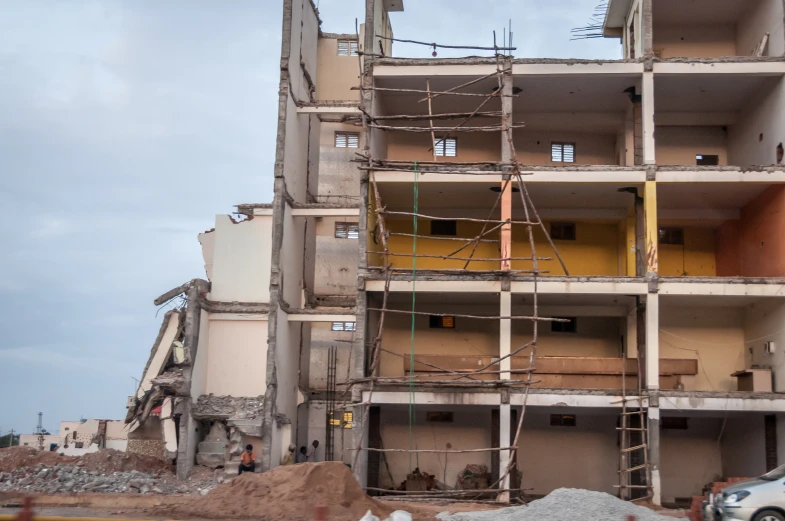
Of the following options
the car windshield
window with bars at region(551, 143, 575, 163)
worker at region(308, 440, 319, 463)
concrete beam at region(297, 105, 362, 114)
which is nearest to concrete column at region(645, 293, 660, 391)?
window with bars at region(551, 143, 575, 163)

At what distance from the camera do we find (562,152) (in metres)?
32.2

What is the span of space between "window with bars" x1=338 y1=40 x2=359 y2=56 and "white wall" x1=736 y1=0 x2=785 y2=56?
49.9 feet

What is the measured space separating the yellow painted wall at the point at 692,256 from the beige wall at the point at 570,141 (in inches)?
153

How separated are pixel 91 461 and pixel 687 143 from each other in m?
23.1

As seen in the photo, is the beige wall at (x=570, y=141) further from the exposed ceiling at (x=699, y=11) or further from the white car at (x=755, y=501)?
the white car at (x=755, y=501)

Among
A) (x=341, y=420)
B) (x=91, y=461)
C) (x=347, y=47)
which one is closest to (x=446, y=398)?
(x=341, y=420)

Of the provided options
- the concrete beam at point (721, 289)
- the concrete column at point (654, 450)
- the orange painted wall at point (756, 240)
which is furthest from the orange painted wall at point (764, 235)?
the concrete column at point (654, 450)

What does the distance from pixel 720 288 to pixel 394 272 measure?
10089 millimetres

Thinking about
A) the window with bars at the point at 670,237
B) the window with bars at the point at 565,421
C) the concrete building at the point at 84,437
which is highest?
the window with bars at the point at 670,237

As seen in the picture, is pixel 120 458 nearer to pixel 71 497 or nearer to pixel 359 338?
pixel 71 497

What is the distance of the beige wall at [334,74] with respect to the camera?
36562mm

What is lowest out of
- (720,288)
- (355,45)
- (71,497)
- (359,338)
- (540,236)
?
(71,497)

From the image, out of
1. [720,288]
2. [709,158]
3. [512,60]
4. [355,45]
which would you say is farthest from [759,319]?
[355,45]

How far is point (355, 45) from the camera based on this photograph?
3706 cm
